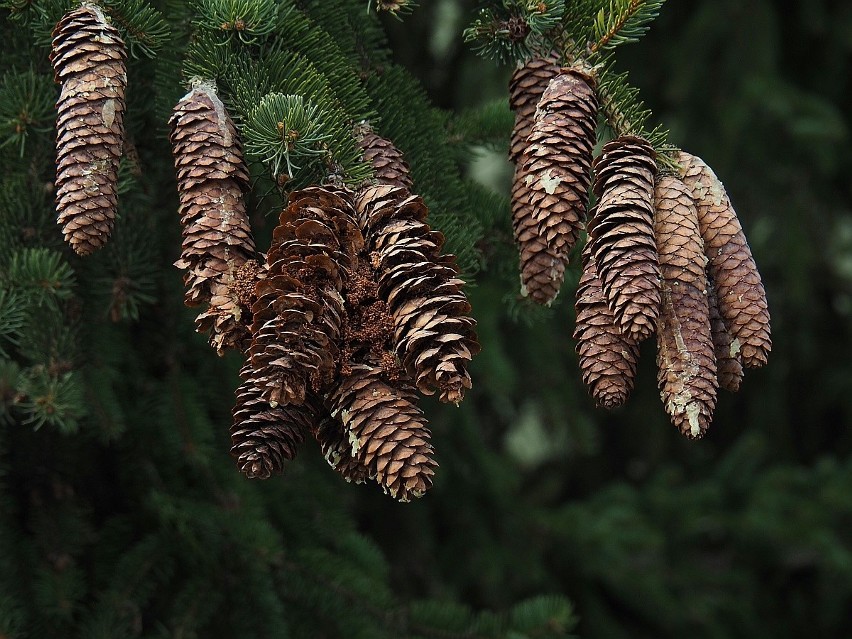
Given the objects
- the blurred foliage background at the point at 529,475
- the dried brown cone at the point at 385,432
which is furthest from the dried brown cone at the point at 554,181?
the blurred foliage background at the point at 529,475

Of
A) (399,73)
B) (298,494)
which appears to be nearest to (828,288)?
(298,494)

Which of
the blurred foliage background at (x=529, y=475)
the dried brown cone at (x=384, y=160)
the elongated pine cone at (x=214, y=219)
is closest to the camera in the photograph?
the elongated pine cone at (x=214, y=219)

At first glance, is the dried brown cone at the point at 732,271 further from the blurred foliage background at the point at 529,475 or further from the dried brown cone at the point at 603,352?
the blurred foliage background at the point at 529,475

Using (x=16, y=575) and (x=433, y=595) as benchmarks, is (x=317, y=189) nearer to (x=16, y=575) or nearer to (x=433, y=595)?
(x=16, y=575)

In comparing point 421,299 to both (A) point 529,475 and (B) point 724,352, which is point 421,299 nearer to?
(B) point 724,352

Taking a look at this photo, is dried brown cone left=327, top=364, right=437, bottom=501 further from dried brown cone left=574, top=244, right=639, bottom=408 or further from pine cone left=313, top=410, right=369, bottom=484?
dried brown cone left=574, top=244, right=639, bottom=408
